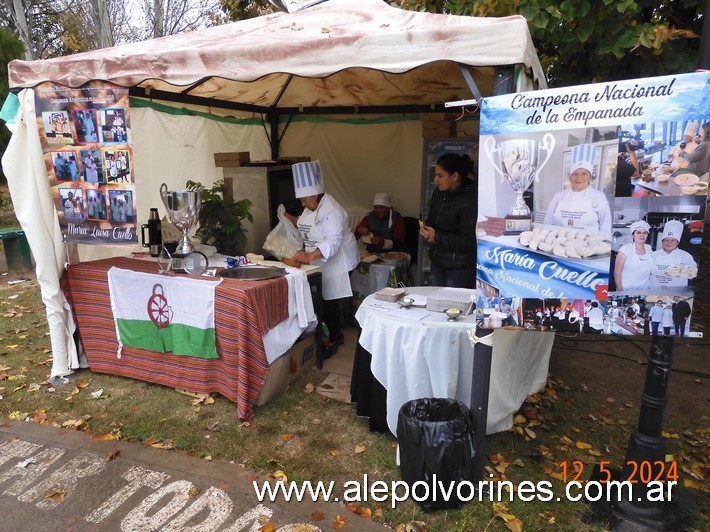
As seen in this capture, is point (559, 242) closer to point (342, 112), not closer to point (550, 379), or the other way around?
point (550, 379)

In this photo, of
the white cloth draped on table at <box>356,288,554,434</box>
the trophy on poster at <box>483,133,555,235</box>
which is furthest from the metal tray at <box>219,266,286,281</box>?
the trophy on poster at <box>483,133,555,235</box>

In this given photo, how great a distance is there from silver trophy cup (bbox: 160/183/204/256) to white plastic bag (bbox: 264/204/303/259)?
0.99 meters

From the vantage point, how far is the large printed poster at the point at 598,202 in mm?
1958

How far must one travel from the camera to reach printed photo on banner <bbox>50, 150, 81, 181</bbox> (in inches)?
145

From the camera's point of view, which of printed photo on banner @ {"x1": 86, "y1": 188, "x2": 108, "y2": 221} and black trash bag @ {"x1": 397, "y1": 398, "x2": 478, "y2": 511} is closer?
black trash bag @ {"x1": 397, "y1": 398, "x2": 478, "y2": 511}

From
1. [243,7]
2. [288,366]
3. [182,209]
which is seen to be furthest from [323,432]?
[243,7]

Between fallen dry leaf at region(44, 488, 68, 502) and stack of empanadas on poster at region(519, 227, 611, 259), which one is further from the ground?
stack of empanadas on poster at region(519, 227, 611, 259)

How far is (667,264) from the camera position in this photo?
2068 mm

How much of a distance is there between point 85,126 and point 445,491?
347cm

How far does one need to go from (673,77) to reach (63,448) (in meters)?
3.96

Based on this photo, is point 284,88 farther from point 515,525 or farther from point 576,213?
point 515,525

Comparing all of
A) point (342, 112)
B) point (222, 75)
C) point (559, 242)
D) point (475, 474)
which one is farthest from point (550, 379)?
point (342, 112)

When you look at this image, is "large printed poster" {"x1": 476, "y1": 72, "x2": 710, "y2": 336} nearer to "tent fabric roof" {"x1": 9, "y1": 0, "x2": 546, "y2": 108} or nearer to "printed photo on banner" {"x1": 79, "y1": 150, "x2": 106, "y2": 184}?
"tent fabric roof" {"x1": 9, "y1": 0, "x2": 546, "y2": 108}

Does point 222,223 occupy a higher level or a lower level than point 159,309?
higher
